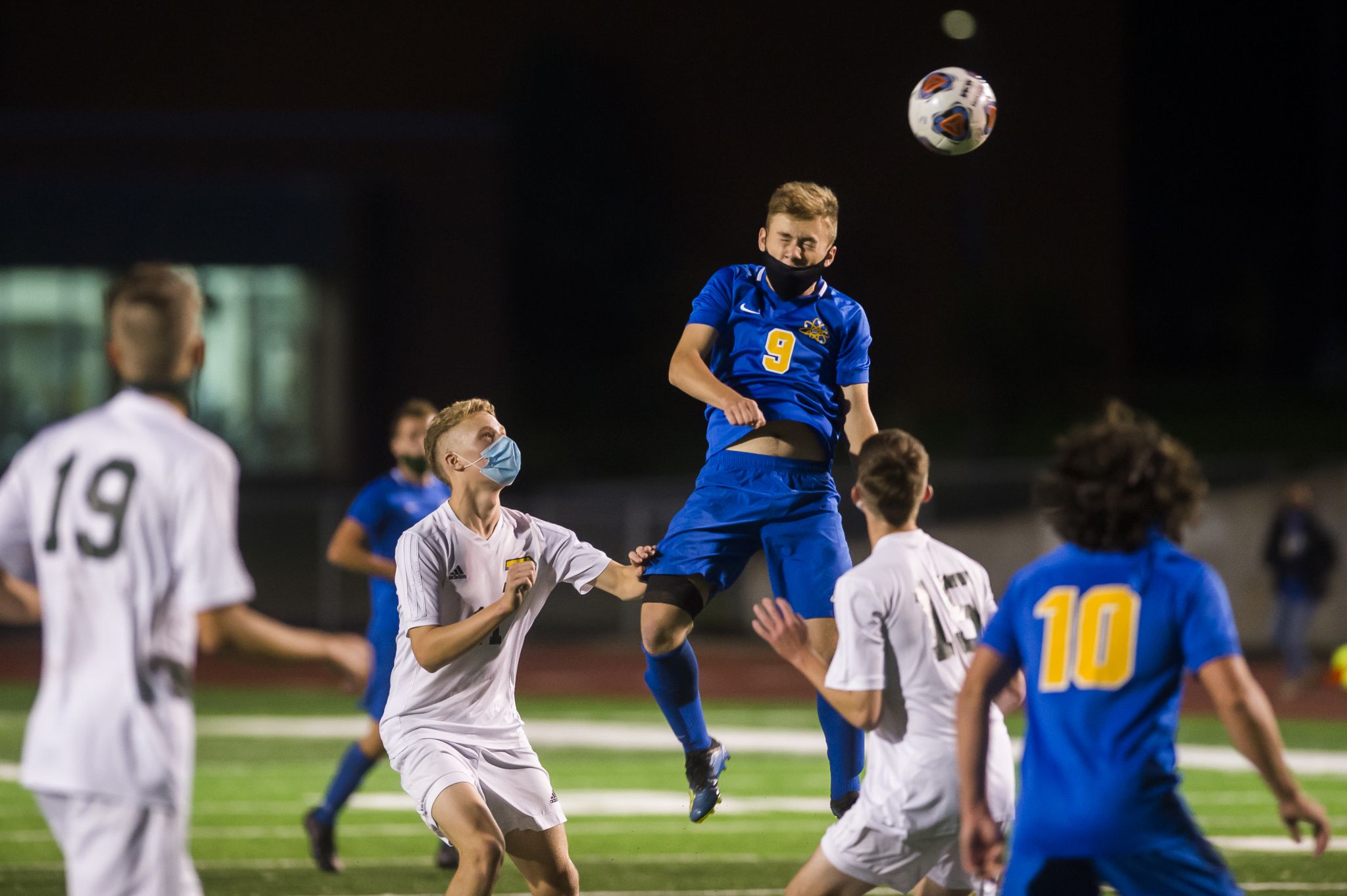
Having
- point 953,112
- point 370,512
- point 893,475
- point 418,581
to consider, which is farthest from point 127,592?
point 370,512

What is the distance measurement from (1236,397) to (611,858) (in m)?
40.3

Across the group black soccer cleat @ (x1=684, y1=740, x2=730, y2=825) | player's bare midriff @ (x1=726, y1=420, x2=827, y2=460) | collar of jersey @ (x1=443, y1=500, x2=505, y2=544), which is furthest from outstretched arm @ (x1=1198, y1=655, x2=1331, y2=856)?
black soccer cleat @ (x1=684, y1=740, x2=730, y2=825)

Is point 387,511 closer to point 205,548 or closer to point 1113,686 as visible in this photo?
point 205,548

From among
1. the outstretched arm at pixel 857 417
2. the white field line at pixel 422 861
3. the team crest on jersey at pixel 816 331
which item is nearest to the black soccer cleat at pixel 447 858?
the white field line at pixel 422 861

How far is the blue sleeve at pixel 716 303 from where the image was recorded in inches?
279

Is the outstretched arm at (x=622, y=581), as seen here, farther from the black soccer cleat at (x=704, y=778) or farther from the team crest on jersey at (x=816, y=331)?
the team crest on jersey at (x=816, y=331)

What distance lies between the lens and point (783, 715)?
59.7 feet

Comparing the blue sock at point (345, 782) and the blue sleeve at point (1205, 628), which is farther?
the blue sock at point (345, 782)

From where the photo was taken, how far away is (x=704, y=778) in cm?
729

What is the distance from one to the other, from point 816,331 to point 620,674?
51.6ft

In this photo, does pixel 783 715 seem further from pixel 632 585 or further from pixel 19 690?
pixel 632 585

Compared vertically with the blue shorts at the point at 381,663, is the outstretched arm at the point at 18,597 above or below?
above

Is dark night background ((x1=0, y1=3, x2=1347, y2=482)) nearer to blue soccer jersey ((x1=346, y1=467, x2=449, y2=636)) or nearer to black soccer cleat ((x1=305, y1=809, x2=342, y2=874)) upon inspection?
blue soccer jersey ((x1=346, y1=467, x2=449, y2=636))

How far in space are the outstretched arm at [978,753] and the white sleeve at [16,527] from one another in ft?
7.87
